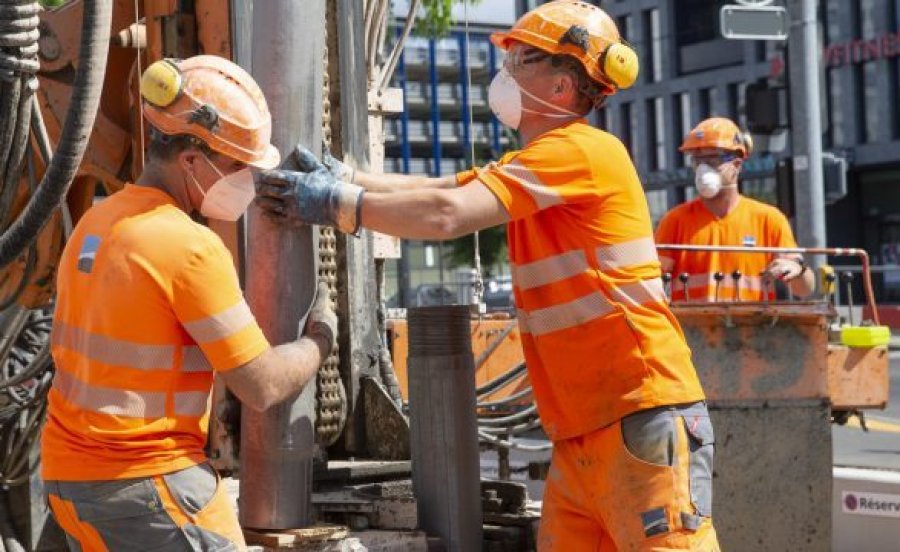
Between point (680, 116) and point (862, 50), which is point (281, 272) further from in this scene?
point (680, 116)

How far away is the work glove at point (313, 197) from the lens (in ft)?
13.1

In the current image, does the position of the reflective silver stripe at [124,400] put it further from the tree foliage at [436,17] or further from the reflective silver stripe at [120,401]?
the tree foliage at [436,17]

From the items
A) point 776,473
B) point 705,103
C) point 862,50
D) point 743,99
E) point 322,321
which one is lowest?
point 776,473

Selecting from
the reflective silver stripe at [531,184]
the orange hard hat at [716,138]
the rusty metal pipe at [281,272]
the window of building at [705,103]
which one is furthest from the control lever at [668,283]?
the window of building at [705,103]

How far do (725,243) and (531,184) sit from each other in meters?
4.20

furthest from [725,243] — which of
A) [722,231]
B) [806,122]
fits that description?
[806,122]

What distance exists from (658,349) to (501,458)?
352cm

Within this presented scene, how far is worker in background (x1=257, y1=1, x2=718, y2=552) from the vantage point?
159 inches

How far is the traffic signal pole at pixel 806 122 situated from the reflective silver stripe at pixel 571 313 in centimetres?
959

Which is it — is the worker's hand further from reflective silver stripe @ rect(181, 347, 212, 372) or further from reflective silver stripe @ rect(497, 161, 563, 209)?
reflective silver stripe @ rect(181, 347, 212, 372)

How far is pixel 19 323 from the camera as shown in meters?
6.60

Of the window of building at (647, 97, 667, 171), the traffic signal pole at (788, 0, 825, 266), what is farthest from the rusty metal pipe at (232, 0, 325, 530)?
the window of building at (647, 97, 667, 171)

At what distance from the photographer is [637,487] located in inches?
161

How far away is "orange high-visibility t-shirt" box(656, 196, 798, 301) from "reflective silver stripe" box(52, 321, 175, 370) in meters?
4.75
